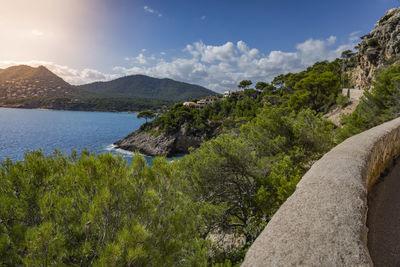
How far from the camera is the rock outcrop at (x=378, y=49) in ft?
88.9

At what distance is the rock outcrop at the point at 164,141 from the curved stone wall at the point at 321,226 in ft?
123

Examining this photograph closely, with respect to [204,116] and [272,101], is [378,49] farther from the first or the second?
[204,116]

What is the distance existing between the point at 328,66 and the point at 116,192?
42.9 m

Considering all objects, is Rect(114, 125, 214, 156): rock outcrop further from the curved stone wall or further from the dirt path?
the curved stone wall

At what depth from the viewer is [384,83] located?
11516 millimetres

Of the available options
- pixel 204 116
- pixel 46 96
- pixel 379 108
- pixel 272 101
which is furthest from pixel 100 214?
pixel 46 96

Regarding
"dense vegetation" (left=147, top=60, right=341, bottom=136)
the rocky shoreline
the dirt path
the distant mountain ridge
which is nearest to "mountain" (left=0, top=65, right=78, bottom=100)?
the distant mountain ridge

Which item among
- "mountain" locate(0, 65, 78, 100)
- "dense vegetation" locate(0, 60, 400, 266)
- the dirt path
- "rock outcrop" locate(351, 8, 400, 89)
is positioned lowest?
the dirt path

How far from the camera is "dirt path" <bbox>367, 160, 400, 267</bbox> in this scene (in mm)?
2344

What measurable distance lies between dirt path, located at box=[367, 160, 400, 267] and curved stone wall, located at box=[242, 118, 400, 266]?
0.90 meters

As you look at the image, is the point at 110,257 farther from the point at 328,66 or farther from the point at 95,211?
the point at 328,66

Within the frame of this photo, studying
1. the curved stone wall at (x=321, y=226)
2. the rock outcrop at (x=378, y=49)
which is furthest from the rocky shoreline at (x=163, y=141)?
the curved stone wall at (x=321, y=226)

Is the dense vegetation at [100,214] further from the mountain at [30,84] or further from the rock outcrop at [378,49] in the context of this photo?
the mountain at [30,84]

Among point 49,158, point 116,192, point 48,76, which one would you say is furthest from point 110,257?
point 48,76
